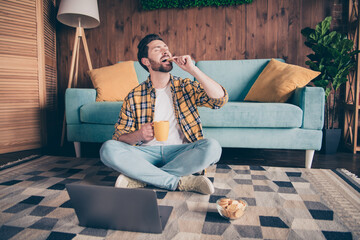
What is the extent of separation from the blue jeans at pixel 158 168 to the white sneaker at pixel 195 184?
0.03 meters

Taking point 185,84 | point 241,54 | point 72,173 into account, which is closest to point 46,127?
point 72,173

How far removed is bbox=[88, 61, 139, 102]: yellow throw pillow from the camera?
7.68ft

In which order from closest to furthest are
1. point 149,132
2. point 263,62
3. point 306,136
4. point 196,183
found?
point 149,132 → point 196,183 → point 306,136 → point 263,62

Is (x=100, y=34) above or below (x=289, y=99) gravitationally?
above

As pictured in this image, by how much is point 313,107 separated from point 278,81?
42 cm

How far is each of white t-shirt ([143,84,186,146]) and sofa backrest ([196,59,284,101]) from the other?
1.19 meters

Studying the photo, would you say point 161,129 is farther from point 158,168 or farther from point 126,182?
point 126,182

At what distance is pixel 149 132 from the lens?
118 cm

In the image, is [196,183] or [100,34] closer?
[196,183]

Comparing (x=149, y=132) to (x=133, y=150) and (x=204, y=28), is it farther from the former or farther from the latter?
(x=204, y=28)

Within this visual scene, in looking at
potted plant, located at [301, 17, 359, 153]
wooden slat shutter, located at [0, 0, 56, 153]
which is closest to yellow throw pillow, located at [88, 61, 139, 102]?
wooden slat shutter, located at [0, 0, 56, 153]

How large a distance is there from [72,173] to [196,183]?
913 mm

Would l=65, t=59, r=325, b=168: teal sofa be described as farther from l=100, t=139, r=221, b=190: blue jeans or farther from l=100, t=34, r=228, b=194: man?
l=100, t=139, r=221, b=190: blue jeans

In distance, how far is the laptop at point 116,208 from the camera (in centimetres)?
85
